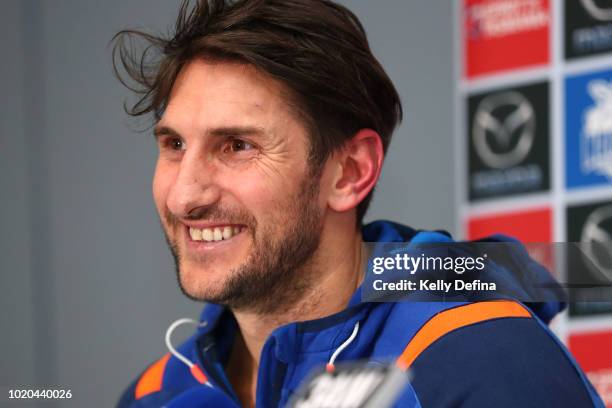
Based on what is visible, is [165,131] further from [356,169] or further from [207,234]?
[356,169]

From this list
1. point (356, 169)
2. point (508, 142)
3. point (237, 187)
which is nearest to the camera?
point (237, 187)

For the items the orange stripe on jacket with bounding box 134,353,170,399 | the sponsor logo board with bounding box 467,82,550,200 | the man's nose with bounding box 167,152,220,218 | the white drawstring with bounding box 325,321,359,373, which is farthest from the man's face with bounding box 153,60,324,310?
the sponsor logo board with bounding box 467,82,550,200

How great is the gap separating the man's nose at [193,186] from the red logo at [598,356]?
101 cm

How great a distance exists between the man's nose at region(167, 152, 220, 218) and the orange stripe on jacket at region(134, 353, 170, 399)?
331 mm

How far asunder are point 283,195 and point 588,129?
0.92 meters

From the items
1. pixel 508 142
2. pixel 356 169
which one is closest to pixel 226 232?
pixel 356 169

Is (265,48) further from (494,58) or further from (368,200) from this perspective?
(494,58)

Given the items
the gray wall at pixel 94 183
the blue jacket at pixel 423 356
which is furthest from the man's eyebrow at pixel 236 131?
the gray wall at pixel 94 183

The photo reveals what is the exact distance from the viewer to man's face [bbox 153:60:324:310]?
1129 millimetres

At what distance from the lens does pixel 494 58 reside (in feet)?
6.35

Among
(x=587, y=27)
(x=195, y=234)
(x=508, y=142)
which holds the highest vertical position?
(x=587, y=27)

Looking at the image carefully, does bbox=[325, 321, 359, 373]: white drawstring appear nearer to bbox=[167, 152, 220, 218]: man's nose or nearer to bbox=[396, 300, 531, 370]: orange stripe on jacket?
bbox=[396, 300, 531, 370]: orange stripe on jacket

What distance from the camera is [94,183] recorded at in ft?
6.81

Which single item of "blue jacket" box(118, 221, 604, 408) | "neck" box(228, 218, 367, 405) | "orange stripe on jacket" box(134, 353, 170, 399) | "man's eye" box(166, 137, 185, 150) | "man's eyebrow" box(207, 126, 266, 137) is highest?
"man's eyebrow" box(207, 126, 266, 137)
